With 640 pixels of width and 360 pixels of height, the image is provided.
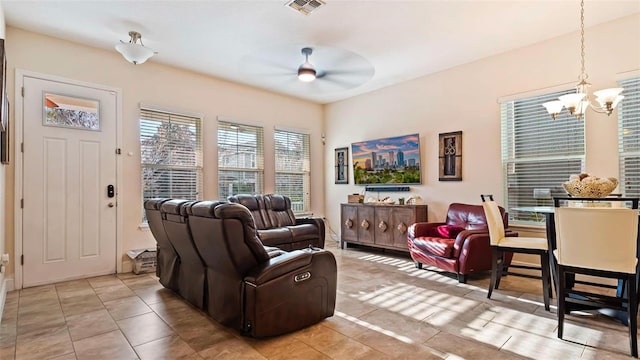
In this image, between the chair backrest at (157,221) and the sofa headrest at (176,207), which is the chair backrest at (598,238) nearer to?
the sofa headrest at (176,207)

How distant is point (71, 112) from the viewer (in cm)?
404

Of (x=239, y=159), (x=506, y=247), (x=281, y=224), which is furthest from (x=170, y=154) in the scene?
(x=506, y=247)

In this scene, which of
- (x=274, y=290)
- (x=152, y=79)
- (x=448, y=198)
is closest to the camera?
(x=274, y=290)

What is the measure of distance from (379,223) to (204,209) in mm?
3576

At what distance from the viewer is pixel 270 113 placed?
6125 mm

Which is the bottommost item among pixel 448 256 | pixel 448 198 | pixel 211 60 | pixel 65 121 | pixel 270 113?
pixel 448 256

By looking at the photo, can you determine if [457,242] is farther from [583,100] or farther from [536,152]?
[583,100]

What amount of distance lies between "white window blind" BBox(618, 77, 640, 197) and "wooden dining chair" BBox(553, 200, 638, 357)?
171cm

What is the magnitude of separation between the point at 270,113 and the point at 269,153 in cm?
75

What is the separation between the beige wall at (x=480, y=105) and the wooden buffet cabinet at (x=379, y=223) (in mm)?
461

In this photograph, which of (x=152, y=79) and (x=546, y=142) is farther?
(x=152, y=79)

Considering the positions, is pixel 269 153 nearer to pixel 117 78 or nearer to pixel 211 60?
pixel 211 60

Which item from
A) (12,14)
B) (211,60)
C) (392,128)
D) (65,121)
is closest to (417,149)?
(392,128)

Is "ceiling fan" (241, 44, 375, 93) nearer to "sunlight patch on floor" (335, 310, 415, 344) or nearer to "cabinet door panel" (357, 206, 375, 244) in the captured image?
"cabinet door panel" (357, 206, 375, 244)
